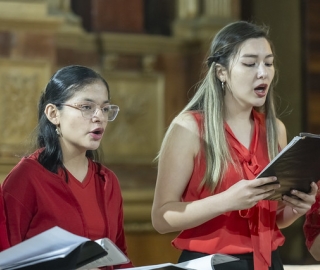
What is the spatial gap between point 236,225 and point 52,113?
0.69m

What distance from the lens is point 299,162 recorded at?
2.42 metres

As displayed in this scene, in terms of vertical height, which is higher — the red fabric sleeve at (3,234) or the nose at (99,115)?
the nose at (99,115)

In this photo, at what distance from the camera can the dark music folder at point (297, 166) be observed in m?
2.34

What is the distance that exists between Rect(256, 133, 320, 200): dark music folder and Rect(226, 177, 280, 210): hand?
0.02 m

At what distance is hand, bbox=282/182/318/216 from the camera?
8.46 ft

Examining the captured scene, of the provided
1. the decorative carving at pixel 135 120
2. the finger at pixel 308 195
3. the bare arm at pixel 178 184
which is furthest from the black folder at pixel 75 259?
the decorative carving at pixel 135 120

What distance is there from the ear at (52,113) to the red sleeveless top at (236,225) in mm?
477

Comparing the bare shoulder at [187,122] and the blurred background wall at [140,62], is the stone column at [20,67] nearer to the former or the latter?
the blurred background wall at [140,62]

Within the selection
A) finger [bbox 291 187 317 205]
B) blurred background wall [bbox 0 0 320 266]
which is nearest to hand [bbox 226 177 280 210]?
finger [bbox 291 187 317 205]

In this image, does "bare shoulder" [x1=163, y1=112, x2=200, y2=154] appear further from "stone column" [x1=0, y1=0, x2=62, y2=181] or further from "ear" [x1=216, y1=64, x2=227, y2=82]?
"stone column" [x1=0, y1=0, x2=62, y2=181]

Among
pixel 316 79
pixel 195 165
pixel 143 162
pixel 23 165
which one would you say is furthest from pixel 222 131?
pixel 316 79

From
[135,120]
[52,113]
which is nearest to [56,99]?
[52,113]

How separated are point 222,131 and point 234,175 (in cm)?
16

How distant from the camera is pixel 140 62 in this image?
224 inches
